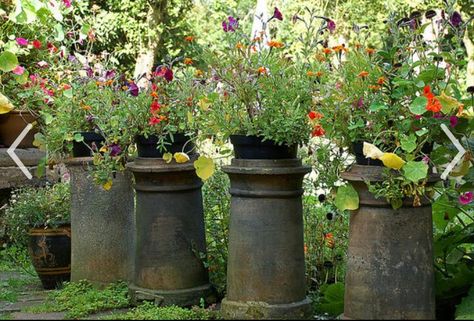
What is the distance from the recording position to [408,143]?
310 centimetres

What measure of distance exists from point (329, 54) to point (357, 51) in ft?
0.84

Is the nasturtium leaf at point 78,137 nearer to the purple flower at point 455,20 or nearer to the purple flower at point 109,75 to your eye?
A: the purple flower at point 109,75

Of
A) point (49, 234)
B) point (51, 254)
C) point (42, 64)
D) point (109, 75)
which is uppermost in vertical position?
point (42, 64)

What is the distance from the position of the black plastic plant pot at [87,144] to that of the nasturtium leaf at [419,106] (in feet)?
6.49

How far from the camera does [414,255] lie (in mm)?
3100

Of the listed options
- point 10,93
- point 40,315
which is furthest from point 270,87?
point 10,93

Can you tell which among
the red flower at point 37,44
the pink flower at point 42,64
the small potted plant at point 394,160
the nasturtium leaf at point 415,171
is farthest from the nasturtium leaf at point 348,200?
the red flower at point 37,44

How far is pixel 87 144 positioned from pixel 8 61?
1.12 m

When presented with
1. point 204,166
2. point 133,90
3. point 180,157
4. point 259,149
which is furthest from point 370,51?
point 133,90

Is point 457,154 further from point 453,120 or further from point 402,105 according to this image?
point 402,105

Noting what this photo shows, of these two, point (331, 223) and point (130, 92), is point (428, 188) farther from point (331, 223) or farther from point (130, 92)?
point (130, 92)

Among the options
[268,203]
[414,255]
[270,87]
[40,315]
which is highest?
[270,87]

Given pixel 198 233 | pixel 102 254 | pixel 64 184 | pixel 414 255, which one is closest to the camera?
pixel 414 255

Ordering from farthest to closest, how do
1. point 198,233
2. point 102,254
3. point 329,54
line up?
point 102,254 → point 198,233 → point 329,54
